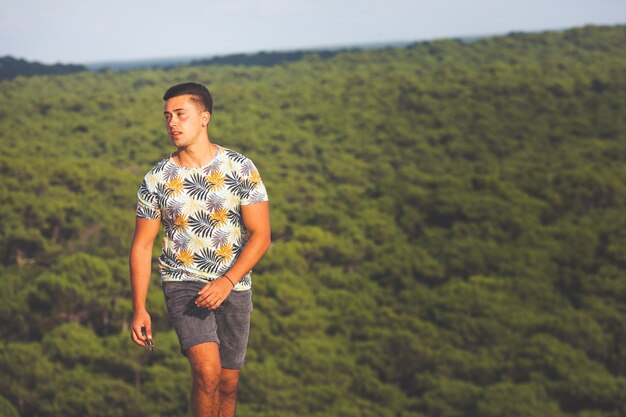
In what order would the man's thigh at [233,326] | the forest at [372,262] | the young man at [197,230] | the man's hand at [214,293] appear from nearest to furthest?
the man's hand at [214,293]
the young man at [197,230]
the man's thigh at [233,326]
the forest at [372,262]

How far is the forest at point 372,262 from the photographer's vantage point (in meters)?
28.1

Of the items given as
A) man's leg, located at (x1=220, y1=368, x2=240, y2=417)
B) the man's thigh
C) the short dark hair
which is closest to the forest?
man's leg, located at (x1=220, y1=368, x2=240, y2=417)

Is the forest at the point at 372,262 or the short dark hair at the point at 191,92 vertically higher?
the short dark hair at the point at 191,92

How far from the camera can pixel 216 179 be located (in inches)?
142

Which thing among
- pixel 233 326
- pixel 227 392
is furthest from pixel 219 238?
pixel 227 392

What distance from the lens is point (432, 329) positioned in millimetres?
32406

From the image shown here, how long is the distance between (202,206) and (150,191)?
0.26 meters

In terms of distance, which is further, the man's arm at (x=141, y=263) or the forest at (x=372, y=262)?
the forest at (x=372, y=262)

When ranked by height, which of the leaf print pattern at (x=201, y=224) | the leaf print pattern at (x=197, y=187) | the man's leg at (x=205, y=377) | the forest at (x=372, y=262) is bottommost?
the forest at (x=372, y=262)

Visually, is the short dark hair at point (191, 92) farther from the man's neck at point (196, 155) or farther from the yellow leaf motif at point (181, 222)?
the yellow leaf motif at point (181, 222)

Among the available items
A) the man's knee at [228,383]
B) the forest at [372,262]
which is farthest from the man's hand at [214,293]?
the forest at [372,262]

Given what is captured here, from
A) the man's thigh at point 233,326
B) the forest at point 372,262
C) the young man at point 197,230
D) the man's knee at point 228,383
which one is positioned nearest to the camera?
the young man at point 197,230

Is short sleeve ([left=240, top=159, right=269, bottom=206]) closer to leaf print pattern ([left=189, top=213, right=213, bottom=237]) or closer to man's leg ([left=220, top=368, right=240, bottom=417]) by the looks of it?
leaf print pattern ([left=189, top=213, right=213, bottom=237])

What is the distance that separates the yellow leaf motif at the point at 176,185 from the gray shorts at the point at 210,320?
426mm
